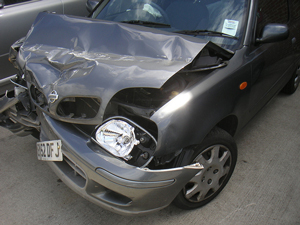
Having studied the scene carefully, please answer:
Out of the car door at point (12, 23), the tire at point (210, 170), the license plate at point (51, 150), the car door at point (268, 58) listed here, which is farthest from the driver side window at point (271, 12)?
the car door at point (12, 23)

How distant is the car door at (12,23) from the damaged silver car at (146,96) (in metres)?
1.30

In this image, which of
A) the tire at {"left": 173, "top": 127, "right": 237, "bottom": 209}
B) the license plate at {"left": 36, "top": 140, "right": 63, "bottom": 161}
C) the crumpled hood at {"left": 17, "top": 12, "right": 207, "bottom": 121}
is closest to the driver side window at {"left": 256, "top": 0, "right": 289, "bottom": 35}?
the crumpled hood at {"left": 17, "top": 12, "right": 207, "bottom": 121}

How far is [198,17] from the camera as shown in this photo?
246 centimetres

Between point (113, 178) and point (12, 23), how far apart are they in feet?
10.2

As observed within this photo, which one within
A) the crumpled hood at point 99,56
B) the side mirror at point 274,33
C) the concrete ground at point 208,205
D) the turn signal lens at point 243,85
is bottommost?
the concrete ground at point 208,205

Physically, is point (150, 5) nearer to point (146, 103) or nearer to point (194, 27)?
point (194, 27)

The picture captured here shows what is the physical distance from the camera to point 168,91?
6.47ft

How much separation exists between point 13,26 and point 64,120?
2.56 meters

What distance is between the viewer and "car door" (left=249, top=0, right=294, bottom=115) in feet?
7.88

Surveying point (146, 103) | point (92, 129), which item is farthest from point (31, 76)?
point (146, 103)

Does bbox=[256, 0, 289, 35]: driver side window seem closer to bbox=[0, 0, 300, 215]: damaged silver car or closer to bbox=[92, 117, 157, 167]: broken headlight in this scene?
bbox=[0, 0, 300, 215]: damaged silver car

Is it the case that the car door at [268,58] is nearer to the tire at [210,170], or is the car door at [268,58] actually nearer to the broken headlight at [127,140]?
the tire at [210,170]

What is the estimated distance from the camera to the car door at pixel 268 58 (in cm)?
240

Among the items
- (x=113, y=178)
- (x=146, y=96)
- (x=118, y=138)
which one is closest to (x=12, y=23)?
(x=146, y=96)
